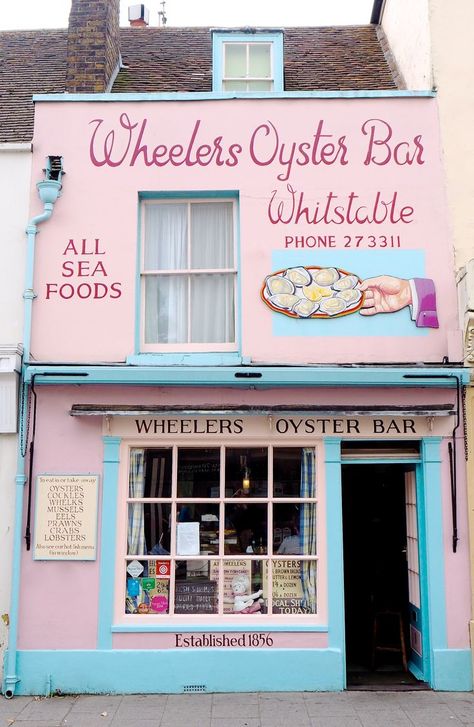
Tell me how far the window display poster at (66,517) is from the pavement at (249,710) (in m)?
1.43

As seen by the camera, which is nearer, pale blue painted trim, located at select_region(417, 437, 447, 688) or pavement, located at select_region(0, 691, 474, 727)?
pavement, located at select_region(0, 691, 474, 727)

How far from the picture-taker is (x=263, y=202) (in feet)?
25.5

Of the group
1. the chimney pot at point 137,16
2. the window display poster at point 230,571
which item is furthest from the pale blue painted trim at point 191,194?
the chimney pot at point 137,16

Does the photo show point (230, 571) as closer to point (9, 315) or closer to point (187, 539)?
point (187, 539)

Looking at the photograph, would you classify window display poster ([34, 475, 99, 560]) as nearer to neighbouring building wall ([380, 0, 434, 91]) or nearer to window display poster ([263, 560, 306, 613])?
window display poster ([263, 560, 306, 613])

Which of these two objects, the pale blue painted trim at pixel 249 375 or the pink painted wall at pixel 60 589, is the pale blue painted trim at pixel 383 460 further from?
the pink painted wall at pixel 60 589

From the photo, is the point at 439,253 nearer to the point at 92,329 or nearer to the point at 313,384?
the point at 313,384

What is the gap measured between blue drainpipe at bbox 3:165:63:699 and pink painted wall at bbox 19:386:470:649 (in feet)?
0.30

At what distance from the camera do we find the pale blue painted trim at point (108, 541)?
22.9ft

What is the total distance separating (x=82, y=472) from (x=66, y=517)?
50 centimetres

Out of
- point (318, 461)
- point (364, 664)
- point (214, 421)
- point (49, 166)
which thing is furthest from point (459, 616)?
point (49, 166)

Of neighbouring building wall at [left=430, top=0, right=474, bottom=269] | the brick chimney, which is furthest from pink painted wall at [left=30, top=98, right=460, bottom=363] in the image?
the brick chimney

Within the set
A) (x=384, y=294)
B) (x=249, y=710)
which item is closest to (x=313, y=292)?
(x=384, y=294)

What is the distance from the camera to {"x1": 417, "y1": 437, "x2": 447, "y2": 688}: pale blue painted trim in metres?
6.97
